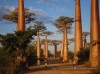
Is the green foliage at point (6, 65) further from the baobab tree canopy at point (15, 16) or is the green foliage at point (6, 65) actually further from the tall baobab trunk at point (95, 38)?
the baobab tree canopy at point (15, 16)

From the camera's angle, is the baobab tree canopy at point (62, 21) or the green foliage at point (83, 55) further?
the baobab tree canopy at point (62, 21)

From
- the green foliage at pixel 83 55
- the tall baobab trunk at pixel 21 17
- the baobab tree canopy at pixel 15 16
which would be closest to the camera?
the tall baobab trunk at pixel 21 17

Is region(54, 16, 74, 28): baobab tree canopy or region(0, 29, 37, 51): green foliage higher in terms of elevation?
region(54, 16, 74, 28): baobab tree canopy

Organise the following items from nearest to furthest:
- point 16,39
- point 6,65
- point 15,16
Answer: point 6,65 → point 16,39 → point 15,16

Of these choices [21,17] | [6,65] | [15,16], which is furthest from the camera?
[15,16]

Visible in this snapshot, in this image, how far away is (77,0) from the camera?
1231 inches

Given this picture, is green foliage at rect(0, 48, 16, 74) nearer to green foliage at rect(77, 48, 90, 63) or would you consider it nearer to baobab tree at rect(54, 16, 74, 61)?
green foliage at rect(77, 48, 90, 63)

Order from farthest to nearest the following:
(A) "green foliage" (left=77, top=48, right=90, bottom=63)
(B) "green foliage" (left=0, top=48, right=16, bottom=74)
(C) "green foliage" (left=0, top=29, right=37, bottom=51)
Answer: (A) "green foliage" (left=77, top=48, right=90, bottom=63), (C) "green foliage" (left=0, top=29, right=37, bottom=51), (B) "green foliage" (left=0, top=48, right=16, bottom=74)

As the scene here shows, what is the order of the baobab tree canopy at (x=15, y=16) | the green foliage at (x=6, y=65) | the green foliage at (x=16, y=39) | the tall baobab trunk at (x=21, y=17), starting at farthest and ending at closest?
the baobab tree canopy at (x=15, y=16) < the tall baobab trunk at (x=21, y=17) < the green foliage at (x=16, y=39) < the green foliage at (x=6, y=65)

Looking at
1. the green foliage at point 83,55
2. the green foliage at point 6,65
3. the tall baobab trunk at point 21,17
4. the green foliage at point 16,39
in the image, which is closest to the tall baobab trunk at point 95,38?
the green foliage at point 16,39

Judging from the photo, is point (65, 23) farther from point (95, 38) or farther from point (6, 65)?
point (6, 65)

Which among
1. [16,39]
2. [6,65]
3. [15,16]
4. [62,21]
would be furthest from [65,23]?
[6,65]

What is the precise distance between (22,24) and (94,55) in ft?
21.8

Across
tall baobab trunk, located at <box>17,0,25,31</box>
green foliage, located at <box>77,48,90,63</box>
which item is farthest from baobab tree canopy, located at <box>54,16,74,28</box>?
tall baobab trunk, located at <box>17,0,25,31</box>
